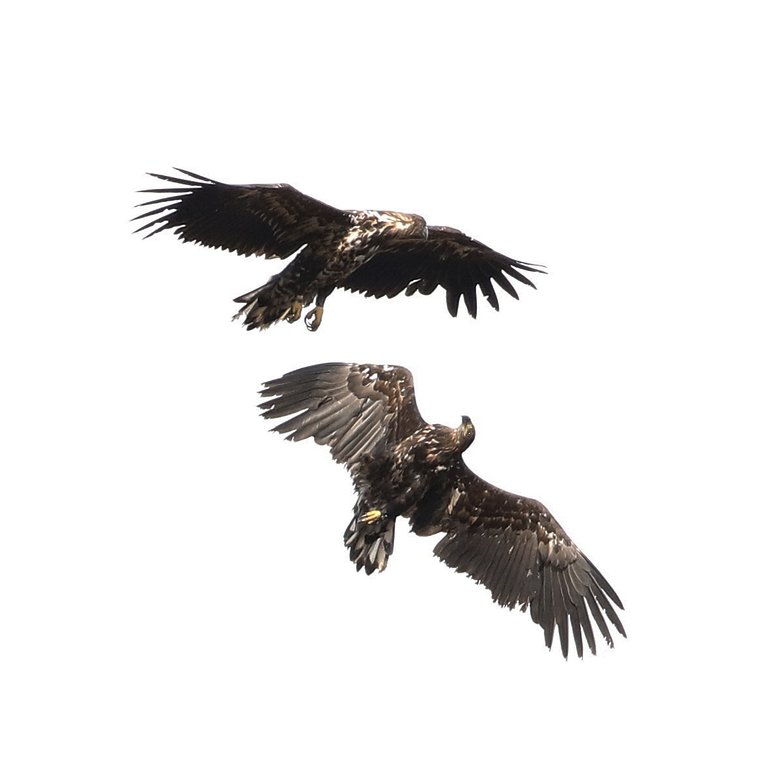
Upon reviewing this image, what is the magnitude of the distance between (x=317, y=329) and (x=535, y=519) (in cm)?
270

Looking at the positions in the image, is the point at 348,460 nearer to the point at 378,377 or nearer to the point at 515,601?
the point at 378,377

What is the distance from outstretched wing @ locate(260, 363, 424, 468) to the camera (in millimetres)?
19719

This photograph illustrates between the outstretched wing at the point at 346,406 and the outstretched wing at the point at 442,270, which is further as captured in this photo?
the outstretched wing at the point at 442,270

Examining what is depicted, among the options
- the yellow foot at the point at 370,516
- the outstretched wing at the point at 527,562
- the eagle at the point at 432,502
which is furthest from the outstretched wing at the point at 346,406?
the outstretched wing at the point at 527,562

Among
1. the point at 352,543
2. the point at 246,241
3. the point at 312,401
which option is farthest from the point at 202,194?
the point at 352,543

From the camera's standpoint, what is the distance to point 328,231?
65.8 ft

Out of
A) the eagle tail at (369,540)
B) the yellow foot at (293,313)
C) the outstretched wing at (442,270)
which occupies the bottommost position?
the eagle tail at (369,540)

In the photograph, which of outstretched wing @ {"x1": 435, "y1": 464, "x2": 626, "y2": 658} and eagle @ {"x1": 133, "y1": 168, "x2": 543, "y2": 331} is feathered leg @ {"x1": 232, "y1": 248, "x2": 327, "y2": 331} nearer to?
eagle @ {"x1": 133, "y1": 168, "x2": 543, "y2": 331}

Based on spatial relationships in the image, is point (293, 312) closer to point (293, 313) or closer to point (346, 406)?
point (293, 313)

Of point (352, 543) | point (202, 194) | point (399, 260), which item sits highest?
point (399, 260)

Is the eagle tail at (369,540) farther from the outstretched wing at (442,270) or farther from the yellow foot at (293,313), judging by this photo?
the outstretched wing at (442,270)

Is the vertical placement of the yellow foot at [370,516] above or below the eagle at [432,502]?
below

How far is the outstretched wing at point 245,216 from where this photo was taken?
1938cm

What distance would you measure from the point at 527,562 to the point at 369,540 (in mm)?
1599
